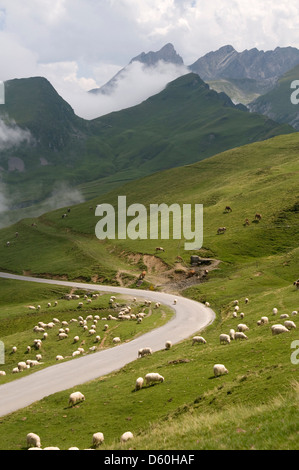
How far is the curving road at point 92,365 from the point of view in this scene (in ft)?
131

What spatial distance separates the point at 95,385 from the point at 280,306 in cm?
3309

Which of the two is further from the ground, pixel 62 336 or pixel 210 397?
pixel 210 397

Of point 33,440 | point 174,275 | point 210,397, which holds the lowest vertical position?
point 174,275

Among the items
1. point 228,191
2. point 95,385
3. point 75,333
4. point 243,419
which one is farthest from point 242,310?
point 228,191

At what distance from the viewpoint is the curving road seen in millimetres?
39781

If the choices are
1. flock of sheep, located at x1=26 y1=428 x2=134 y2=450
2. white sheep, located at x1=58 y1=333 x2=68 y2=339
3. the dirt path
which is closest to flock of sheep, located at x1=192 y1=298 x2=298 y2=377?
flock of sheep, located at x1=26 y1=428 x2=134 y2=450

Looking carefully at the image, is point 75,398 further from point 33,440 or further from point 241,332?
point 241,332

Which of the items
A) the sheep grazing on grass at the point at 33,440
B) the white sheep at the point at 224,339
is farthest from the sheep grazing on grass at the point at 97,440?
the white sheep at the point at 224,339

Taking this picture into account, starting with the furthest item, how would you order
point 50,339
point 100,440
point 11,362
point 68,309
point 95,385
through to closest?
point 68,309, point 50,339, point 11,362, point 95,385, point 100,440

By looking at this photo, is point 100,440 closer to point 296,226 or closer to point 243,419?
point 243,419

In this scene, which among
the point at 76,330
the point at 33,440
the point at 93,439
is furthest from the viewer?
the point at 76,330

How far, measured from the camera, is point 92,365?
4822cm

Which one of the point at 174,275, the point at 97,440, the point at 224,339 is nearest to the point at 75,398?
the point at 97,440

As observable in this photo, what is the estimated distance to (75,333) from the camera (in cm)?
6769
